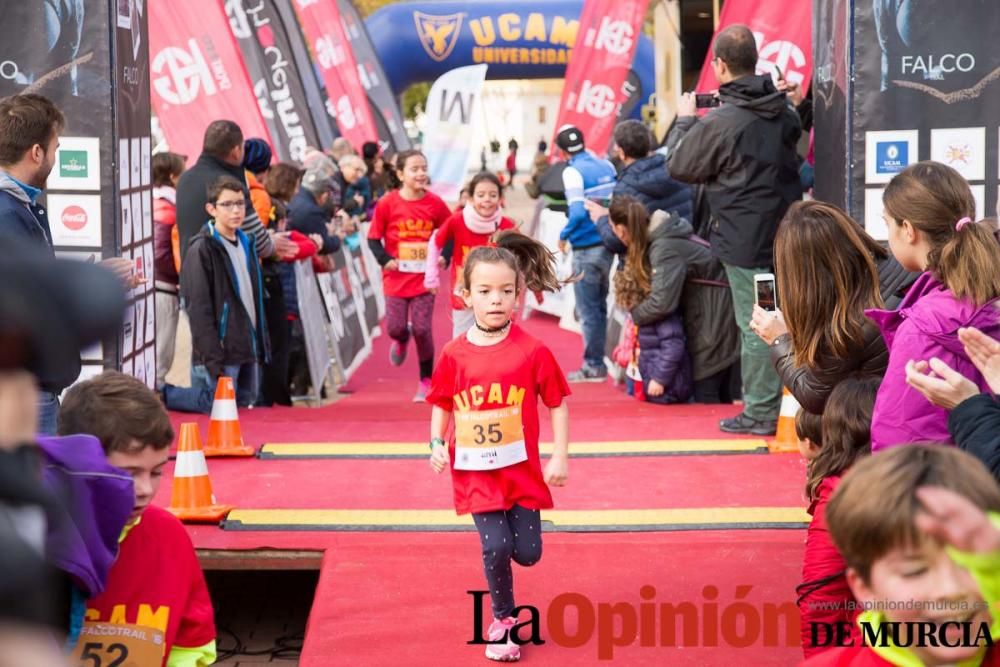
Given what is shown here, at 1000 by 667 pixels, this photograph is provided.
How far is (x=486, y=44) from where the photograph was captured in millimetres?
29203

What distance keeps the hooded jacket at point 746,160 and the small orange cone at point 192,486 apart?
3432mm

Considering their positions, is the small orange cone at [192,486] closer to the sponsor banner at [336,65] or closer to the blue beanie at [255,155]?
the blue beanie at [255,155]

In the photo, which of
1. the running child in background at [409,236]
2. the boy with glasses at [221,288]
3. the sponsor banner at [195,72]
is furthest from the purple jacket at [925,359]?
the sponsor banner at [195,72]

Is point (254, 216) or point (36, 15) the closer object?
point (36, 15)

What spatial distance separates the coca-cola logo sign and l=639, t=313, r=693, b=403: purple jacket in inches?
161

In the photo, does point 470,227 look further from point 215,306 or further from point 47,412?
point 47,412

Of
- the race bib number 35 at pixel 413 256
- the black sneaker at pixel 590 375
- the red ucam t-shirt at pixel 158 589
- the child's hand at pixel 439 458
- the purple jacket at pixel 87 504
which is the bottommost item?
the black sneaker at pixel 590 375

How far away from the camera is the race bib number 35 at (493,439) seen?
4.88 metres

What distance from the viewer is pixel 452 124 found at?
17.0 meters

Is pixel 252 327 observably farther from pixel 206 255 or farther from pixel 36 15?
pixel 36 15

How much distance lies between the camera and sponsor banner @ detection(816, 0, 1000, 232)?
7.08m

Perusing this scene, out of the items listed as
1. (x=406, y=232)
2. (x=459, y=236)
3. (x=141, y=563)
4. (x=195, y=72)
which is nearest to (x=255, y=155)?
(x=406, y=232)

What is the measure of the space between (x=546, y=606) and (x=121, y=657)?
2.50 meters

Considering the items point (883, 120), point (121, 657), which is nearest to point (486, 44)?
point (883, 120)
